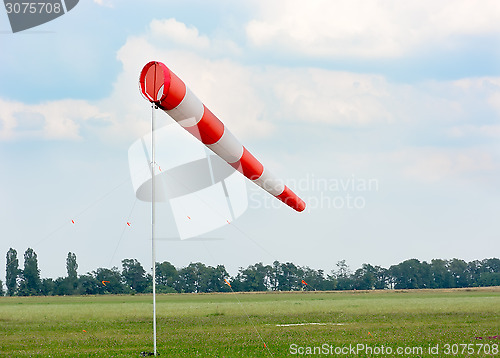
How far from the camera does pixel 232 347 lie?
20453 mm

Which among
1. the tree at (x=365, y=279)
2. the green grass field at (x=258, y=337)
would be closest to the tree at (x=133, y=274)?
the green grass field at (x=258, y=337)

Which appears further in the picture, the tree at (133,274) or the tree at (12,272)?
the tree at (12,272)

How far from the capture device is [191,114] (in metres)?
14.0
